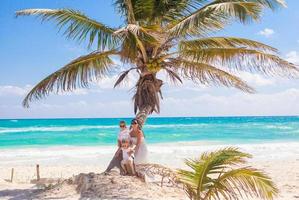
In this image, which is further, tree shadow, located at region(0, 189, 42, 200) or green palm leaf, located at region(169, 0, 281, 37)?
tree shadow, located at region(0, 189, 42, 200)

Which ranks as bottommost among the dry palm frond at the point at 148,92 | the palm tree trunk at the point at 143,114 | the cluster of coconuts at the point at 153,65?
the palm tree trunk at the point at 143,114

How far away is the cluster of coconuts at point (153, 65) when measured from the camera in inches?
410

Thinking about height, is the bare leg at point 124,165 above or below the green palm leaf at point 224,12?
below

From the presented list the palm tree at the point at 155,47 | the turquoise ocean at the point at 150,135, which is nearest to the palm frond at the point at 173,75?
the palm tree at the point at 155,47

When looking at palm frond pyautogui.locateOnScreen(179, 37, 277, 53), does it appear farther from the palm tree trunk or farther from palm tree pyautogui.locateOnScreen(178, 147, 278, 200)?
palm tree pyautogui.locateOnScreen(178, 147, 278, 200)

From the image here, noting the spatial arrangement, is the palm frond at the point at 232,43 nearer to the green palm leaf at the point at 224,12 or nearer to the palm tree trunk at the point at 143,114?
the green palm leaf at the point at 224,12

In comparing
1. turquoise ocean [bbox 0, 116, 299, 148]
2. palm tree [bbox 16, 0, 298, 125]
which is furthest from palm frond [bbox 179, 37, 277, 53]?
turquoise ocean [bbox 0, 116, 299, 148]

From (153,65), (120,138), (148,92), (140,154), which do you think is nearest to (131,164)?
(140,154)

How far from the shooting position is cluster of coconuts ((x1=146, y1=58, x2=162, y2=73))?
1041 centimetres

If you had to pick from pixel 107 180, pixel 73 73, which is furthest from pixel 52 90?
pixel 107 180

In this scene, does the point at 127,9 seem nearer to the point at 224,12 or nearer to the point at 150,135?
the point at 224,12

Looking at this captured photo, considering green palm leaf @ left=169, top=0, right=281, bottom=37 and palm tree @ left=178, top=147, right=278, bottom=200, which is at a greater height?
green palm leaf @ left=169, top=0, right=281, bottom=37

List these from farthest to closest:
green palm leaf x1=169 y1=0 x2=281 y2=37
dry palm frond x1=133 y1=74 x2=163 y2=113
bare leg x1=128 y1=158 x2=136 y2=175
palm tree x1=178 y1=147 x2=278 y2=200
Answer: dry palm frond x1=133 y1=74 x2=163 y2=113
bare leg x1=128 y1=158 x2=136 y2=175
green palm leaf x1=169 y1=0 x2=281 y2=37
palm tree x1=178 y1=147 x2=278 y2=200

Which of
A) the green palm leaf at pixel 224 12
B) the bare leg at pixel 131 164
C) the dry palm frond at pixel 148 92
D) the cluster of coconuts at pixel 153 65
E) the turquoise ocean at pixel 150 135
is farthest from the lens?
the turquoise ocean at pixel 150 135
